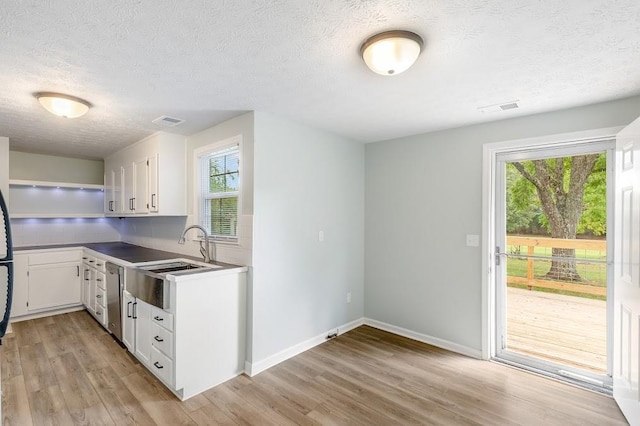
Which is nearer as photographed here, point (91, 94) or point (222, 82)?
point (222, 82)

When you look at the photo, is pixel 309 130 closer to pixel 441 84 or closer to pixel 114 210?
pixel 441 84

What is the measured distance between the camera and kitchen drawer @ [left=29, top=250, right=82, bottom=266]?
410 cm

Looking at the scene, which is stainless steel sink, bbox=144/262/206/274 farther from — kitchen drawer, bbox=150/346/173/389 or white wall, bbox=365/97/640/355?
white wall, bbox=365/97/640/355

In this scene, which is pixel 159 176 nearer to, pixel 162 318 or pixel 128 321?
pixel 128 321

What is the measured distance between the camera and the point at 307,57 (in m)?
1.88

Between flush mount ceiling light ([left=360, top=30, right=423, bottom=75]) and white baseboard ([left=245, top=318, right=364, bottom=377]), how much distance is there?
100 inches

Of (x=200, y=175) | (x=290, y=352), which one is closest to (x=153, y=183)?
(x=200, y=175)

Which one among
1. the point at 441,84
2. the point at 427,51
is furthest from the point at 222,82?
the point at 441,84

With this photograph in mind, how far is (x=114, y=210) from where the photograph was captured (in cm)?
468

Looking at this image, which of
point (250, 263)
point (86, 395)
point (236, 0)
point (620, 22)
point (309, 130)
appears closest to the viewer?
point (236, 0)

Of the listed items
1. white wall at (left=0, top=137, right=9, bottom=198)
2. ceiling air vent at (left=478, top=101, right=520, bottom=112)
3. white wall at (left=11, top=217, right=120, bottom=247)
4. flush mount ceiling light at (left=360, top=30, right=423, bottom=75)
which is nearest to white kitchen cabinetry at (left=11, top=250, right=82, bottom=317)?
white wall at (left=11, top=217, right=120, bottom=247)

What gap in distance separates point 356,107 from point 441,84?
0.74 m

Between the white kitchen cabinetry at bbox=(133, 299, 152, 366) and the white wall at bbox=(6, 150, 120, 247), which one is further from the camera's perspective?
the white wall at bbox=(6, 150, 120, 247)

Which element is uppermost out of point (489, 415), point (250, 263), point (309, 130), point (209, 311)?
point (309, 130)
